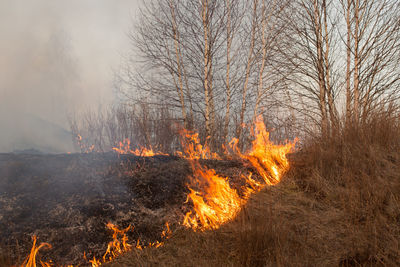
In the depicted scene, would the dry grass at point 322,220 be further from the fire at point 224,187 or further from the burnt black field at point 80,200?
the burnt black field at point 80,200

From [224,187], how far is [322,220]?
1.46m

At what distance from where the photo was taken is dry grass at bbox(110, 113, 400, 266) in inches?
103

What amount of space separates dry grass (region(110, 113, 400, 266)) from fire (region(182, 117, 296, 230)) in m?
0.21

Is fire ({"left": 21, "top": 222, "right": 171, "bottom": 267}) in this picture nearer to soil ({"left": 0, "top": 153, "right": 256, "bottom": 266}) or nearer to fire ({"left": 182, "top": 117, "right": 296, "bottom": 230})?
soil ({"left": 0, "top": 153, "right": 256, "bottom": 266})

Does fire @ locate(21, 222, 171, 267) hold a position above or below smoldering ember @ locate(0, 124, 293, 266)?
below

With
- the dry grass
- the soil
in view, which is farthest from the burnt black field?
the dry grass

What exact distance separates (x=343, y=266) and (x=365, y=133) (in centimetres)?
314

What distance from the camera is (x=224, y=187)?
423 centimetres

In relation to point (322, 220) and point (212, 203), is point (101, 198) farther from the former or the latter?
point (322, 220)

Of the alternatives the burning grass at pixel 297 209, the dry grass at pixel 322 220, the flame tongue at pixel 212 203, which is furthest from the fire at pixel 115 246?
the flame tongue at pixel 212 203

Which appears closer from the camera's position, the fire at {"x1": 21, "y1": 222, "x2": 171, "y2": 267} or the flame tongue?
the fire at {"x1": 21, "y1": 222, "x2": 171, "y2": 267}

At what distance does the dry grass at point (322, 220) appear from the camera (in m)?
2.61

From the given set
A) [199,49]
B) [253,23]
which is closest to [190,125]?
[199,49]

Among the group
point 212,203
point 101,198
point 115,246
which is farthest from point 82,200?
point 212,203
